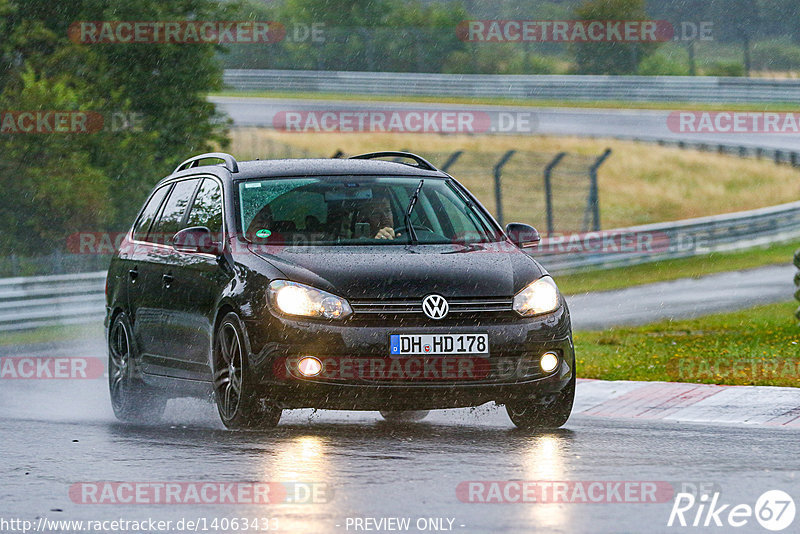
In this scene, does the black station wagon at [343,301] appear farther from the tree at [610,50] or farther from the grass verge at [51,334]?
the tree at [610,50]

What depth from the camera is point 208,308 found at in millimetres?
10086

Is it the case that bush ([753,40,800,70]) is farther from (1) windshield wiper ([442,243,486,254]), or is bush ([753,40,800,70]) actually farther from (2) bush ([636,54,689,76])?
A: (1) windshield wiper ([442,243,486,254])

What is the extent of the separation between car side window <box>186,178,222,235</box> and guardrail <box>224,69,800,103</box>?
40.0 metres

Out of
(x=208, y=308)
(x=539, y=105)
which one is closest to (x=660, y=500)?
(x=208, y=308)

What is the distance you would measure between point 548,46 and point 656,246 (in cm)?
6701

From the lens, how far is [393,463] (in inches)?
337

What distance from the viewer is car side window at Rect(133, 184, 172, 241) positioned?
11859 millimetres

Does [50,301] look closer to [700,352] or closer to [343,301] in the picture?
[700,352]

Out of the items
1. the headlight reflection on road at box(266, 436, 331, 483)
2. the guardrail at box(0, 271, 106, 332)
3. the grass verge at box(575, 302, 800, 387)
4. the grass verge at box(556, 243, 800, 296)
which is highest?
the headlight reflection on road at box(266, 436, 331, 483)

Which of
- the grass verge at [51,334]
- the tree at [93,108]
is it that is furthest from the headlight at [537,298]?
the tree at [93,108]

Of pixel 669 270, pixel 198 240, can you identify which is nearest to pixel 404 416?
pixel 198 240

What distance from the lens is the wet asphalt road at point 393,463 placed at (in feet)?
23.3

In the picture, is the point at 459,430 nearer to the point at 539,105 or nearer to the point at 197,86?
the point at 197,86

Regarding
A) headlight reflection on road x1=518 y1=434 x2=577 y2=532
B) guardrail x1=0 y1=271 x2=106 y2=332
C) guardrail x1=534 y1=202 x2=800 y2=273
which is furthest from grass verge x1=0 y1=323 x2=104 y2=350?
headlight reflection on road x1=518 y1=434 x2=577 y2=532
